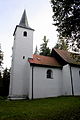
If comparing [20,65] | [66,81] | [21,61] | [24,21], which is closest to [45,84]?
[66,81]

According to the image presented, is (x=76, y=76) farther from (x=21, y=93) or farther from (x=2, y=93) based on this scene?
(x=2, y=93)

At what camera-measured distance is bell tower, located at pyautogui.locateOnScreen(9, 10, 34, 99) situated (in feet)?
62.8

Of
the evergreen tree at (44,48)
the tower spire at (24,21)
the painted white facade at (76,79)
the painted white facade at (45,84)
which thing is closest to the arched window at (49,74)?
the painted white facade at (45,84)

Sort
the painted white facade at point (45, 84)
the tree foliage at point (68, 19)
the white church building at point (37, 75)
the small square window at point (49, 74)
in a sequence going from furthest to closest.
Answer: the small square window at point (49, 74), the white church building at point (37, 75), the painted white facade at point (45, 84), the tree foliage at point (68, 19)

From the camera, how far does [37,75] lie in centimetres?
1928

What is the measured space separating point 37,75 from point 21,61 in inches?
139

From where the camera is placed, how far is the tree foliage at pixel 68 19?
9836mm

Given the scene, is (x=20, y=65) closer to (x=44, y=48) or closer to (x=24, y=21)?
(x=24, y=21)

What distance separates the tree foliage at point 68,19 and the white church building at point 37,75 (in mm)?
8346

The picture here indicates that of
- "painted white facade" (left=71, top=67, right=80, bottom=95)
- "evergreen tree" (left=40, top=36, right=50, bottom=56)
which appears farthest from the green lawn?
"evergreen tree" (left=40, top=36, right=50, bottom=56)

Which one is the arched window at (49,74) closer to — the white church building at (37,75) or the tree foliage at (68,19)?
the white church building at (37,75)

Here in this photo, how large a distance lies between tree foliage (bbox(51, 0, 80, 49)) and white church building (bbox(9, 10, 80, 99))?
329 inches

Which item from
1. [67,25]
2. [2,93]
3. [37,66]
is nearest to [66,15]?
[67,25]

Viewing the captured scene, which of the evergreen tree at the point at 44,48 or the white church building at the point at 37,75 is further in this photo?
the evergreen tree at the point at 44,48
